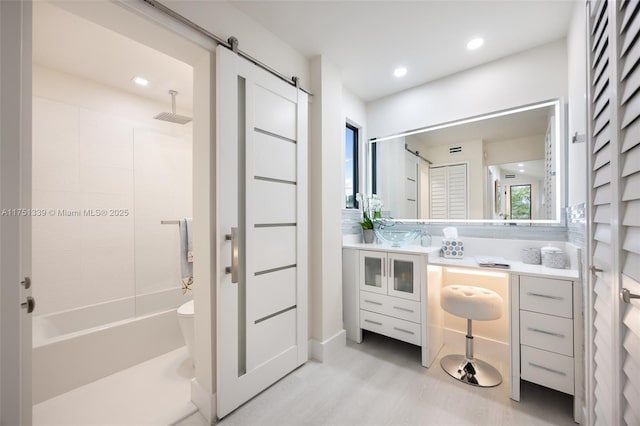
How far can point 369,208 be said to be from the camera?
9.39 ft

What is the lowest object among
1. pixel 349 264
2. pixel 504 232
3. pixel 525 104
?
pixel 349 264

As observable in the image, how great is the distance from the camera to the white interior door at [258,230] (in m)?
1.57

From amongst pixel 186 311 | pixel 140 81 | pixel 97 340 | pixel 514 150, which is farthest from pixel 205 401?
pixel 514 150

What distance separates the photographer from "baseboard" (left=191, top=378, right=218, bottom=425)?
153cm

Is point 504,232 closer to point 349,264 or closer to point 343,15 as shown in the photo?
point 349,264

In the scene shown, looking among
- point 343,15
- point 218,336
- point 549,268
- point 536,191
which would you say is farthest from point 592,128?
point 218,336

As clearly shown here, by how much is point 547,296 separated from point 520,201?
923 millimetres

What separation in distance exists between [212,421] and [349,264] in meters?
1.54

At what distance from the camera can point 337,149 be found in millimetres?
2434

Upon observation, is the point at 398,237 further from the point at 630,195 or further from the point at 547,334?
the point at 630,195

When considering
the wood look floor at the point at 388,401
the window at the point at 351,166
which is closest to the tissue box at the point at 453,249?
the wood look floor at the point at 388,401

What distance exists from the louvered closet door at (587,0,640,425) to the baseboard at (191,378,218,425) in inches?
69.6

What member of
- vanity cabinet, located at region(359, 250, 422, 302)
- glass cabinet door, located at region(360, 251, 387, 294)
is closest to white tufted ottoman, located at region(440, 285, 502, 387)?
vanity cabinet, located at region(359, 250, 422, 302)

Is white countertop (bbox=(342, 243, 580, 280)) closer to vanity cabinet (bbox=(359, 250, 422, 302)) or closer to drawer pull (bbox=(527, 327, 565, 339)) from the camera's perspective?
vanity cabinet (bbox=(359, 250, 422, 302))
